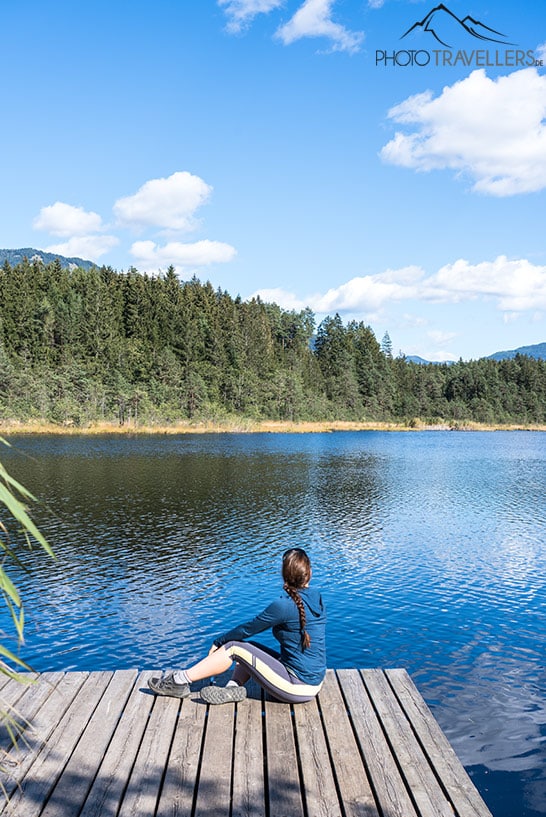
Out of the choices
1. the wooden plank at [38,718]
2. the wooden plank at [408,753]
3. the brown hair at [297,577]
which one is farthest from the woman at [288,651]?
the wooden plank at [38,718]

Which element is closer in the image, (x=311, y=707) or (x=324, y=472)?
(x=311, y=707)

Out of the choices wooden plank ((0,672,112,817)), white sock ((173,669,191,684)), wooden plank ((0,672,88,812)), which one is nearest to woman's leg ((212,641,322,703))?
white sock ((173,669,191,684))

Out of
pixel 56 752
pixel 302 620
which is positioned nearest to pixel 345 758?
pixel 302 620

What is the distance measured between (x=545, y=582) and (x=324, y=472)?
76.6 ft

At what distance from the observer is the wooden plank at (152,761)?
4.73 m

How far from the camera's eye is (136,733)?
5719mm

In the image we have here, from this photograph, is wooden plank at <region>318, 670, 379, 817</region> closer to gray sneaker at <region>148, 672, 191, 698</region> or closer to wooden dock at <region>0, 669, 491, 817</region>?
wooden dock at <region>0, 669, 491, 817</region>

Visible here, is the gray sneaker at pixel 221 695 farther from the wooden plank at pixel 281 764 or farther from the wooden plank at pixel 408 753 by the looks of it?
the wooden plank at pixel 408 753

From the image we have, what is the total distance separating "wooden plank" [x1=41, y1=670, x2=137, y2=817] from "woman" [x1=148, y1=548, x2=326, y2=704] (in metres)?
0.46

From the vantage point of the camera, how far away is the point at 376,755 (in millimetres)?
5430

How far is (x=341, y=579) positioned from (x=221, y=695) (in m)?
10.6

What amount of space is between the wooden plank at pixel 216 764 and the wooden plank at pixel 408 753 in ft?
4.65

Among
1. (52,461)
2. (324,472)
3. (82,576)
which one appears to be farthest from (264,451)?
(82,576)

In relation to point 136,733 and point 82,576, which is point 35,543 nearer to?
point 82,576
